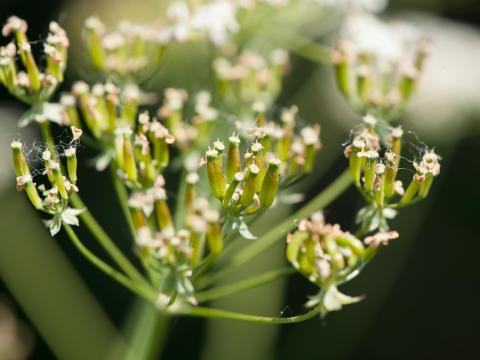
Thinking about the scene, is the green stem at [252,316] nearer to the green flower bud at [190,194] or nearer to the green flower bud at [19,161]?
the green flower bud at [190,194]

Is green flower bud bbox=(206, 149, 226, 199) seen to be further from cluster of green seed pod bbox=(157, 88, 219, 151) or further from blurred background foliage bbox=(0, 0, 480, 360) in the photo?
blurred background foliage bbox=(0, 0, 480, 360)

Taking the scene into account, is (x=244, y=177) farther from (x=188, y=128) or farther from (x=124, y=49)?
(x=124, y=49)

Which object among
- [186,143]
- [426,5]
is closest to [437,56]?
[426,5]

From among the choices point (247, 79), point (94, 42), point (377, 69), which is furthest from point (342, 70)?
point (94, 42)

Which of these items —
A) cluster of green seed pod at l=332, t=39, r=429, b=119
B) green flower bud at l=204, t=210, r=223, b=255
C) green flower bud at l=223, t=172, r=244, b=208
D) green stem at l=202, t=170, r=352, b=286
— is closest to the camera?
green flower bud at l=204, t=210, r=223, b=255

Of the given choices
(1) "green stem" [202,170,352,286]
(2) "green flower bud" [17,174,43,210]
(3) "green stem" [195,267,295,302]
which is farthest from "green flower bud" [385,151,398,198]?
(2) "green flower bud" [17,174,43,210]

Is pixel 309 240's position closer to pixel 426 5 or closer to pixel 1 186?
pixel 1 186
